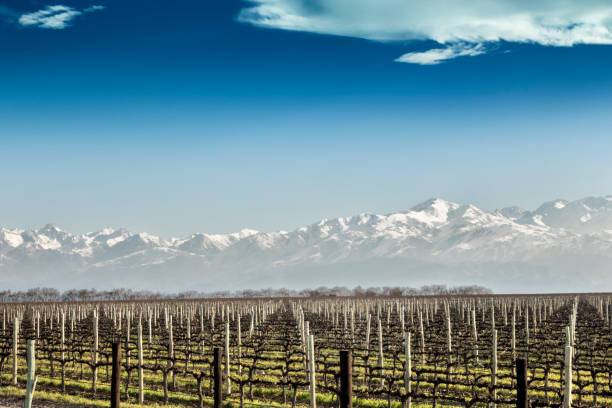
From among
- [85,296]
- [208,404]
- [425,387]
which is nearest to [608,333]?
[425,387]

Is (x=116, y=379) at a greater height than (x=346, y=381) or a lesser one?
lesser

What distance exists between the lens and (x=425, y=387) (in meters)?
22.2

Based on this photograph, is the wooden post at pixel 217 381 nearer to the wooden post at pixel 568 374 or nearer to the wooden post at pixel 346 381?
the wooden post at pixel 346 381

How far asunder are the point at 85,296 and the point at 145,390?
172 meters

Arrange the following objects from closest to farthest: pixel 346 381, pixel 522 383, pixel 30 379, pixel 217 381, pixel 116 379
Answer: pixel 346 381 < pixel 522 383 < pixel 30 379 < pixel 217 381 < pixel 116 379

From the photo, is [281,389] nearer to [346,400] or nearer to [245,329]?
[346,400]

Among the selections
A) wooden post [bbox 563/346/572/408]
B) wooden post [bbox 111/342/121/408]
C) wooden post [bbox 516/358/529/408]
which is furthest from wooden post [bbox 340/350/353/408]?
wooden post [bbox 563/346/572/408]

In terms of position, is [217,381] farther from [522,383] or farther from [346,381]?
[522,383]

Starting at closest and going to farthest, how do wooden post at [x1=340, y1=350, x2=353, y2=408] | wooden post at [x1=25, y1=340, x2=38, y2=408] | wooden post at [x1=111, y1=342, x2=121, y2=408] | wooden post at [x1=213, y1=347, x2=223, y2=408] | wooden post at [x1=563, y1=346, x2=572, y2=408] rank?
wooden post at [x1=340, y1=350, x2=353, y2=408], wooden post at [x1=25, y1=340, x2=38, y2=408], wooden post at [x1=213, y1=347, x2=223, y2=408], wooden post at [x1=111, y1=342, x2=121, y2=408], wooden post at [x1=563, y1=346, x2=572, y2=408]

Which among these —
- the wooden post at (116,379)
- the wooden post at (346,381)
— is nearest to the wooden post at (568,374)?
the wooden post at (346,381)

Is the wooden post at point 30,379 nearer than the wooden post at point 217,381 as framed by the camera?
Yes

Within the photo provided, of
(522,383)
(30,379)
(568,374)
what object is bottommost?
(568,374)

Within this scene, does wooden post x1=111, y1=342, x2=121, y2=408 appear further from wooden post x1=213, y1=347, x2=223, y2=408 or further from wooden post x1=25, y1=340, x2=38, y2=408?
wooden post x1=213, y1=347, x2=223, y2=408

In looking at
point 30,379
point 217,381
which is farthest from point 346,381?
point 30,379
